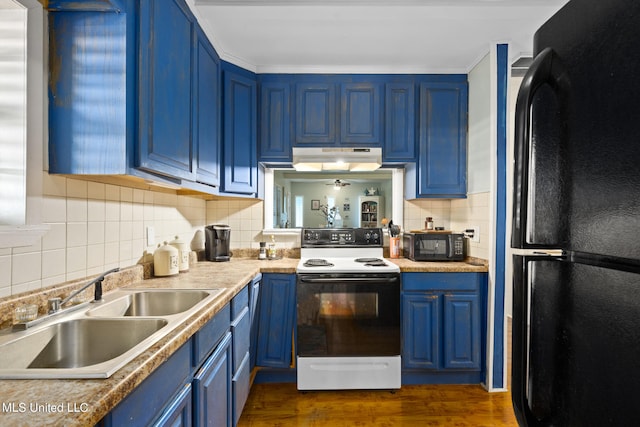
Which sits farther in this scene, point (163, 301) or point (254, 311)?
point (254, 311)

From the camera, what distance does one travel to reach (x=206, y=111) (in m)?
2.12

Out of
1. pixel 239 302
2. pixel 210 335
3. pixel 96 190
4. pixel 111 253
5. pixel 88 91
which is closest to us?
pixel 88 91

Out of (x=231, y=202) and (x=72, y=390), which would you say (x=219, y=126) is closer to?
(x=231, y=202)

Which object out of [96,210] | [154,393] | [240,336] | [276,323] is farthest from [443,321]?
[96,210]

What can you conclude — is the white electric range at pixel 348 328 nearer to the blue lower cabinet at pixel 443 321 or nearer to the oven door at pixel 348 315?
the oven door at pixel 348 315

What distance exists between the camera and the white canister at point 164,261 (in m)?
1.91

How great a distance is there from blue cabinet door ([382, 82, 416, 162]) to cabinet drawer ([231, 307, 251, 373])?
1.58 m

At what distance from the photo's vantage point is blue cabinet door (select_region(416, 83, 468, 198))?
266 cm

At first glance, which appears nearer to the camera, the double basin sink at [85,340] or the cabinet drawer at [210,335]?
the double basin sink at [85,340]

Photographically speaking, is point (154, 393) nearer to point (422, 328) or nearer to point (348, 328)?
point (348, 328)

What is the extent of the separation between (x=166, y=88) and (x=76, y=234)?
2.39ft

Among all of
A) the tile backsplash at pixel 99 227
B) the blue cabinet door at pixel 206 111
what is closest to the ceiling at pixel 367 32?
the blue cabinet door at pixel 206 111

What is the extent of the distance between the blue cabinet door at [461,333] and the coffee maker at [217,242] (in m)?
1.67

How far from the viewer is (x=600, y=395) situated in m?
0.42
